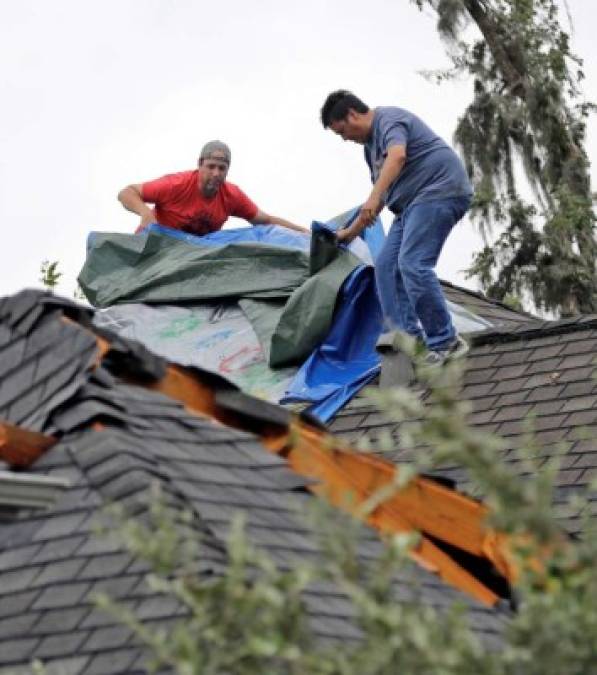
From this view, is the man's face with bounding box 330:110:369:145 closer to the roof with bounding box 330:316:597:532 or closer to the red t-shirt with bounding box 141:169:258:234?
the roof with bounding box 330:316:597:532

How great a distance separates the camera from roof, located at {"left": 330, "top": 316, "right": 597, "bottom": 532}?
10.2 m

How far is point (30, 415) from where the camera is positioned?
6965 millimetres

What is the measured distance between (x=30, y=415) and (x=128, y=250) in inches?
248

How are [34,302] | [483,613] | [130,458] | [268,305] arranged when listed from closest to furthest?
[130,458] → [483,613] → [34,302] → [268,305]

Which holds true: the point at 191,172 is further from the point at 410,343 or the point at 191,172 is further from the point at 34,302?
the point at 410,343

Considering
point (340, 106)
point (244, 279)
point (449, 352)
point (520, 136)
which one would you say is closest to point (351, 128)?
point (340, 106)

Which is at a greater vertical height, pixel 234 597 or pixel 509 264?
pixel 234 597

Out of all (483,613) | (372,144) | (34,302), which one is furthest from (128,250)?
(483,613)

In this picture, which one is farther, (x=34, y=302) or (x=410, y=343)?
(x=34, y=302)

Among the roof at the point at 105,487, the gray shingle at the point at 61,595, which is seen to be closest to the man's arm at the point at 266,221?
the roof at the point at 105,487

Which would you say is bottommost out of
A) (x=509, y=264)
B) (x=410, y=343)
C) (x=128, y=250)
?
(x=509, y=264)

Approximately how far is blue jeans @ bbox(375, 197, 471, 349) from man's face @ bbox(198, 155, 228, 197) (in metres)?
1.76

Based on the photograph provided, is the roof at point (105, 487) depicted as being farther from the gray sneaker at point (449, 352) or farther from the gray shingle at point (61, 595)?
the gray sneaker at point (449, 352)

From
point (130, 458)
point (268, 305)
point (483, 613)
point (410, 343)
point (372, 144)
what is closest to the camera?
point (410, 343)
